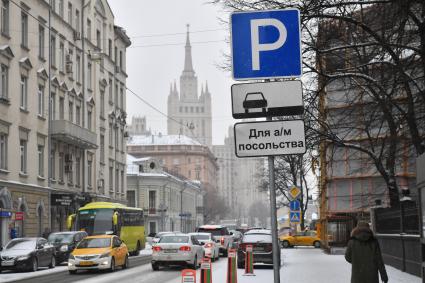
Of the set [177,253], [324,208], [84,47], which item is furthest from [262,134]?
[84,47]

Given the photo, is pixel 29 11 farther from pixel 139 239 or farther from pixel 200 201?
pixel 200 201

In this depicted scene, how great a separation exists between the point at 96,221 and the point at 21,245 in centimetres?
1118

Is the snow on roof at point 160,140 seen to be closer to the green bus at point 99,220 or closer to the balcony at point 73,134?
the balcony at point 73,134

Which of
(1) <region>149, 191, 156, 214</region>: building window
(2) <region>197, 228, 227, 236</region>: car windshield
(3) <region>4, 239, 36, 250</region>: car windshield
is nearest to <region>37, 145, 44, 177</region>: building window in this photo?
(2) <region>197, 228, 227, 236</region>: car windshield

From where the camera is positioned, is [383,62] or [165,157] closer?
[383,62]

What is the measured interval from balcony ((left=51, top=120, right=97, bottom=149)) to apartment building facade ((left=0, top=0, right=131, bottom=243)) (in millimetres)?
67

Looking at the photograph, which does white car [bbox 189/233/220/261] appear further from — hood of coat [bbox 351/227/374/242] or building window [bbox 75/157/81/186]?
hood of coat [bbox 351/227/374/242]

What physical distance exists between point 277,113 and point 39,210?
3955 cm

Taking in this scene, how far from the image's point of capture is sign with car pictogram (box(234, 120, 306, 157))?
20.9 feet

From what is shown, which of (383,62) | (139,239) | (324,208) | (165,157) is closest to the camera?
(383,62)

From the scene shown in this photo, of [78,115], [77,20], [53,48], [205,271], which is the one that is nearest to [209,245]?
[53,48]

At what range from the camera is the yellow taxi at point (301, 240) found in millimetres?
58156

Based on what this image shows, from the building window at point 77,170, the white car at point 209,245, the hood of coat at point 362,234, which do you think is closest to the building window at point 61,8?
the building window at point 77,170

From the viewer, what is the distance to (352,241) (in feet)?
34.2
